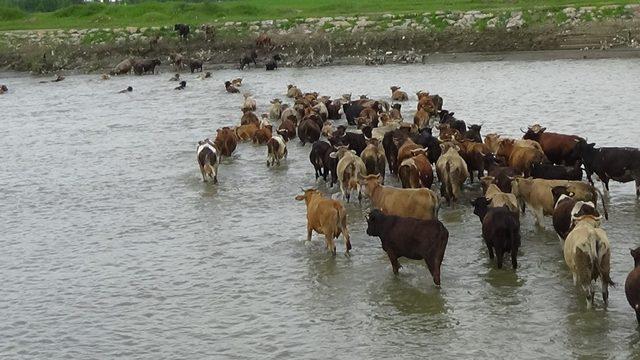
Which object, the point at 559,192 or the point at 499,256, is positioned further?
the point at 559,192

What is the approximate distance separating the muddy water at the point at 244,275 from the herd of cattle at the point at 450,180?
0.38 metres

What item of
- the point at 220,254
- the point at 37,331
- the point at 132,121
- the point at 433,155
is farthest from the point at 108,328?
the point at 132,121

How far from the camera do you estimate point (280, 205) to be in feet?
50.4

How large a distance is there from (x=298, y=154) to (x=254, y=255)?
7632mm

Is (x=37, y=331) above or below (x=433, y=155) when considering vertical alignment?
below

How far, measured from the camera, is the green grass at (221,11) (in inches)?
1885

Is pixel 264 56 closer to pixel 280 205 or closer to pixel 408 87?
pixel 408 87

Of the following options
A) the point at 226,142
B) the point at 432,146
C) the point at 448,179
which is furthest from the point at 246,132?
the point at 448,179

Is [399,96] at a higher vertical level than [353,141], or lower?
lower

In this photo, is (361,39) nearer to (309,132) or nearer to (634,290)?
(309,132)

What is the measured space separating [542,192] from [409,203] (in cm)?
202

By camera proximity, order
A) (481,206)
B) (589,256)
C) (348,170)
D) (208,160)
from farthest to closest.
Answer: (208,160), (348,170), (481,206), (589,256)

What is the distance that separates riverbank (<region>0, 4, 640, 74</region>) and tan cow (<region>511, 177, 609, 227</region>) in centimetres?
2447

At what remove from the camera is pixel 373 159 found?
53.0 ft
